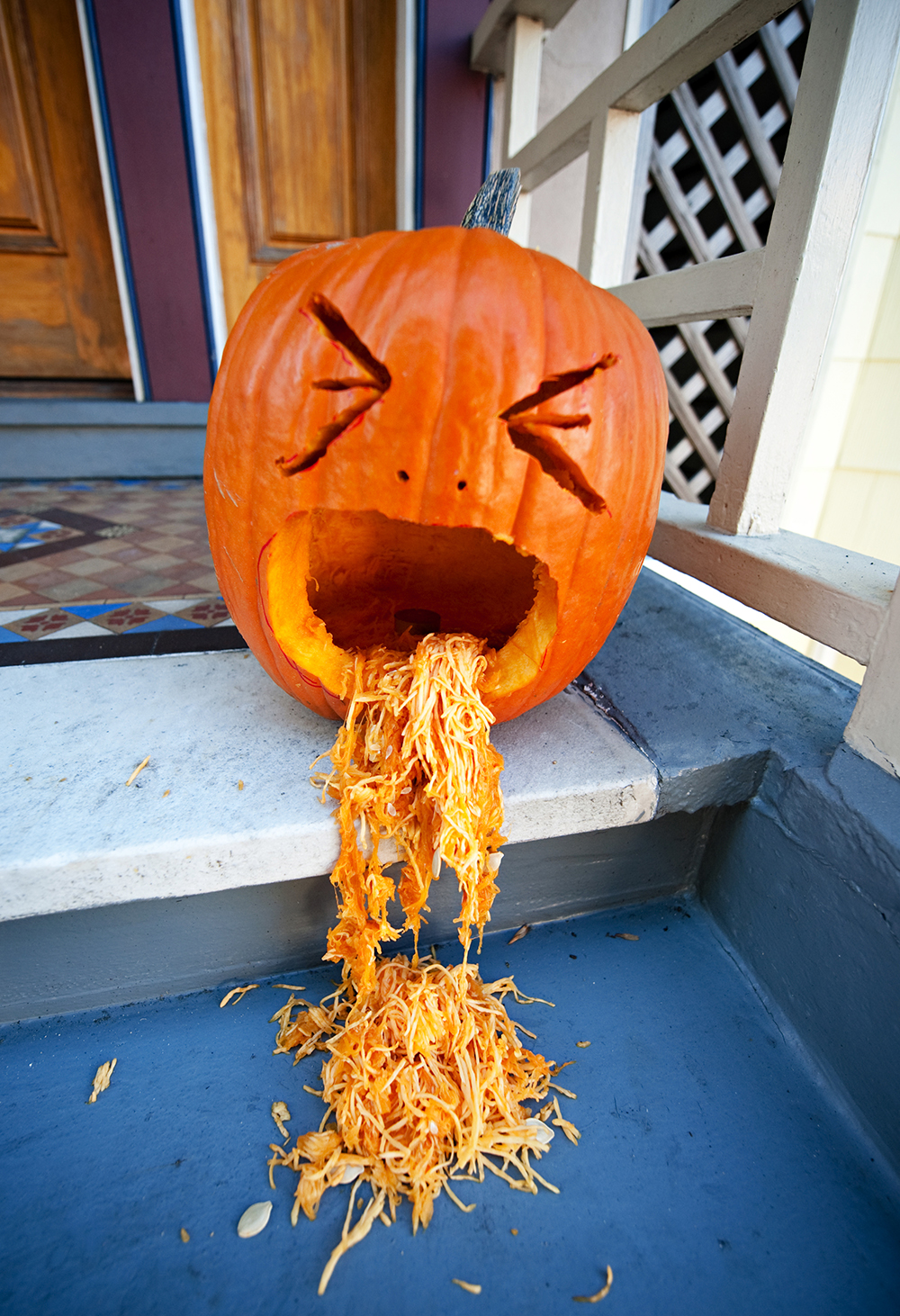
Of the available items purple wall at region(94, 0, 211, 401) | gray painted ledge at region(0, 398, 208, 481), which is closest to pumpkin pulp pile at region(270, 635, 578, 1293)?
gray painted ledge at region(0, 398, 208, 481)

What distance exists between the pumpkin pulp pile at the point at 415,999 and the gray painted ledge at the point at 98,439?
2295mm

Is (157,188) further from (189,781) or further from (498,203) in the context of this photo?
(189,781)

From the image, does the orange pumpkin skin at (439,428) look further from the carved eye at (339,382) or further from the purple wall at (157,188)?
the purple wall at (157,188)

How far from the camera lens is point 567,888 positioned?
1.02 meters

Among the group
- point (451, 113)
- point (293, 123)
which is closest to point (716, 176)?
point (451, 113)

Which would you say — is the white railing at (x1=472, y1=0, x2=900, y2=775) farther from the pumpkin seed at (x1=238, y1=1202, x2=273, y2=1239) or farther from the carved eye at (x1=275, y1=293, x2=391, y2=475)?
the pumpkin seed at (x1=238, y1=1202, x2=273, y2=1239)

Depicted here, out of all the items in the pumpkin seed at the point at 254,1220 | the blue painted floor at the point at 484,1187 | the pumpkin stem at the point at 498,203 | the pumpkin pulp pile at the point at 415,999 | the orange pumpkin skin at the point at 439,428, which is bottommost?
the blue painted floor at the point at 484,1187

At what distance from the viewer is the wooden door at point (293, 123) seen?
2320mm

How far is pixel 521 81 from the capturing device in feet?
6.32

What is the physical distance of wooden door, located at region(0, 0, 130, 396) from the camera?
231 centimetres

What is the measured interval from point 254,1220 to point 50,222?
3280 millimetres

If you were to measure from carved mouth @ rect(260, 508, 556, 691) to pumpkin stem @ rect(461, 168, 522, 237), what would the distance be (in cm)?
42

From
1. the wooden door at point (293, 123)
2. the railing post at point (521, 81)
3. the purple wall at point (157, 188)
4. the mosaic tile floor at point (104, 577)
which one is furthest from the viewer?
the wooden door at point (293, 123)

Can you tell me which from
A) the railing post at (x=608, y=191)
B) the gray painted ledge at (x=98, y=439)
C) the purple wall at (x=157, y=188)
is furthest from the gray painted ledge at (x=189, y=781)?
the purple wall at (x=157, y=188)
